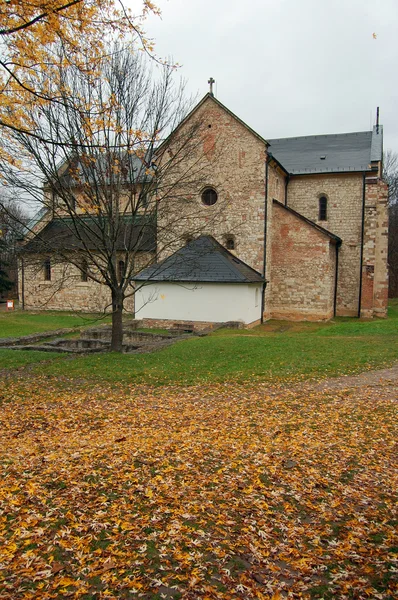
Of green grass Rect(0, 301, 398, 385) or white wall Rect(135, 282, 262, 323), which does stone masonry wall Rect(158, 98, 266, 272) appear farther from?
green grass Rect(0, 301, 398, 385)

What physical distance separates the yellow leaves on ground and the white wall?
13.9 m

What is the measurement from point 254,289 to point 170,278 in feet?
13.9

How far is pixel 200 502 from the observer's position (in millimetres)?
4777

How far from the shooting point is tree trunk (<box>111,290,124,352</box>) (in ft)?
46.6

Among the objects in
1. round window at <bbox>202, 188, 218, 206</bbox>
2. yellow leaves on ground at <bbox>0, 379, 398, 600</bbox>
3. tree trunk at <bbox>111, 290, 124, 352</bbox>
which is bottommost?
yellow leaves on ground at <bbox>0, 379, 398, 600</bbox>

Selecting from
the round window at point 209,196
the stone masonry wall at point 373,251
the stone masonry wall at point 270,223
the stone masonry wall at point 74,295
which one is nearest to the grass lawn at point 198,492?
the stone masonry wall at point 270,223

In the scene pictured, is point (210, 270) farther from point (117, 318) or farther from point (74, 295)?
point (74, 295)

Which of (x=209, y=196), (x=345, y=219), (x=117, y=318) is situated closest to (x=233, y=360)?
(x=117, y=318)

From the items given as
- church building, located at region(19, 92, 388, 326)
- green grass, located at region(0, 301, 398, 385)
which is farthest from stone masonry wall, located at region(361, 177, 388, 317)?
green grass, located at region(0, 301, 398, 385)

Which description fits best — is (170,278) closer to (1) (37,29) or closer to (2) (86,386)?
(2) (86,386)

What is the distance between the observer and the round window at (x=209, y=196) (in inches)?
988

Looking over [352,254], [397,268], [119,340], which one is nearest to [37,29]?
[119,340]

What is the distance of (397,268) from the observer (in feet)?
156

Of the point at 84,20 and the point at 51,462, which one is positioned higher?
the point at 84,20
